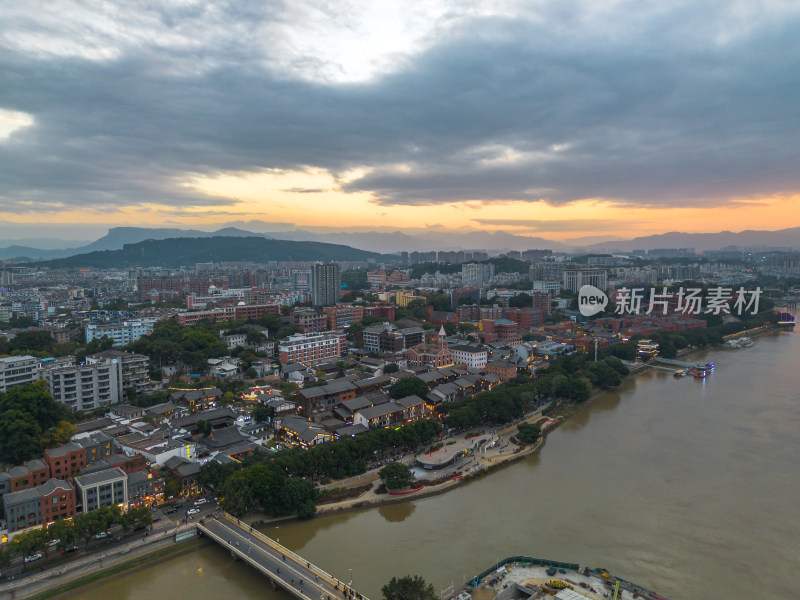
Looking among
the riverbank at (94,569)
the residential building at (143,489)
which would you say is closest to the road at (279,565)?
the riverbank at (94,569)

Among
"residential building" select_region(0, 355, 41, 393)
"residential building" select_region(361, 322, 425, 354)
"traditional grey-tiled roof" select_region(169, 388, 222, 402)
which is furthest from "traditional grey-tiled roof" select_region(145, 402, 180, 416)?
"residential building" select_region(361, 322, 425, 354)

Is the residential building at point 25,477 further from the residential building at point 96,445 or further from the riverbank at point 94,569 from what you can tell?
the riverbank at point 94,569

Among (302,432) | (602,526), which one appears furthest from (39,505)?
(602,526)

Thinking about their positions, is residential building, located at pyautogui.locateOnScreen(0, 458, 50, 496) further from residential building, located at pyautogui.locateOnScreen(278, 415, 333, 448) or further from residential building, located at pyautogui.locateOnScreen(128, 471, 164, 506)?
residential building, located at pyautogui.locateOnScreen(278, 415, 333, 448)

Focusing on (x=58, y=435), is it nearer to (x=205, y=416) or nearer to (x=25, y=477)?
(x=25, y=477)

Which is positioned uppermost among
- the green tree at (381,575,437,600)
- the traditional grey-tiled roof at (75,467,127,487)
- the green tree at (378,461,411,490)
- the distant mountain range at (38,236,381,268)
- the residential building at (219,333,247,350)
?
the distant mountain range at (38,236,381,268)
